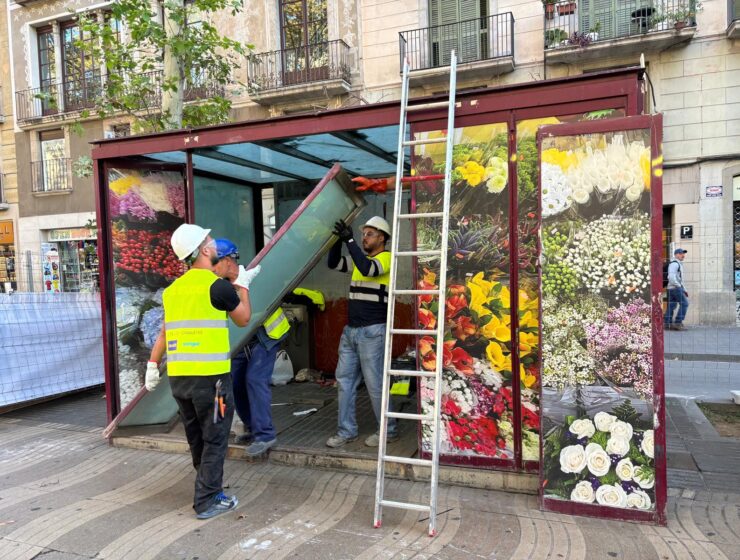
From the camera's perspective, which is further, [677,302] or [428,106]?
[677,302]

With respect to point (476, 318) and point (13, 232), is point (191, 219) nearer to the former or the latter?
point (476, 318)

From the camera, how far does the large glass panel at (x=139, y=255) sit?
18.4 feet

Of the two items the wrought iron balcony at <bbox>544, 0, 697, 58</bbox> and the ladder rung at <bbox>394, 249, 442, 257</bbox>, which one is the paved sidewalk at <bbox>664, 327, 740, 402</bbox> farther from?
the wrought iron balcony at <bbox>544, 0, 697, 58</bbox>

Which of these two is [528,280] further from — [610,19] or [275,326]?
[610,19]

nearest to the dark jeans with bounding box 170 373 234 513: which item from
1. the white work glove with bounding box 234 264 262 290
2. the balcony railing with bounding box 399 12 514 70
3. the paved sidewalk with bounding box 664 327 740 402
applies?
the white work glove with bounding box 234 264 262 290

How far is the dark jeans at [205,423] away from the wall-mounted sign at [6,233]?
1969cm

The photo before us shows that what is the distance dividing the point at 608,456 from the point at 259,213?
5528mm

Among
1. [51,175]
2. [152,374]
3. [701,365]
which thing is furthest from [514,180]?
[51,175]

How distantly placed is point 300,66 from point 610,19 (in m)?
7.91

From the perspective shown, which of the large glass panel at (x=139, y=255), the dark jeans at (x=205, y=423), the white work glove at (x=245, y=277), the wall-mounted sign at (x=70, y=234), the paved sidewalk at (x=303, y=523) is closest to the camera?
the paved sidewalk at (x=303, y=523)

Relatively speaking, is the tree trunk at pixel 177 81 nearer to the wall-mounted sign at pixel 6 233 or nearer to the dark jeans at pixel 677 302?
the dark jeans at pixel 677 302

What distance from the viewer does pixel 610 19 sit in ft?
43.9

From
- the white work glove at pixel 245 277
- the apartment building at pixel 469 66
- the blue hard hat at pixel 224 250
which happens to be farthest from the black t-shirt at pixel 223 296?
the apartment building at pixel 469 66

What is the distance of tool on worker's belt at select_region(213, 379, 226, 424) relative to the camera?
3.59 m
